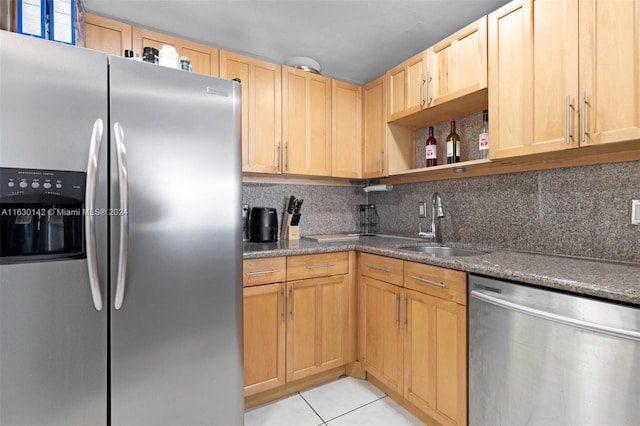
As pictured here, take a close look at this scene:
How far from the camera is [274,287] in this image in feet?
5.95

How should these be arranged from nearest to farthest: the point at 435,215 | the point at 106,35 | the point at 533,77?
the point at 533,77
the point at 106,35
the point at 435,215

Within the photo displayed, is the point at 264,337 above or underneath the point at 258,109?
underneath

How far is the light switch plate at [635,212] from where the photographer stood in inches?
52.9

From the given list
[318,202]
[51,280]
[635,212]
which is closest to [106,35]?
[51,280]

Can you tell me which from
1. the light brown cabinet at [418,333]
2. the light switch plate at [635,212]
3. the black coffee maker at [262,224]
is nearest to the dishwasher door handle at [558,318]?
the light brown cabinet at [418,333]

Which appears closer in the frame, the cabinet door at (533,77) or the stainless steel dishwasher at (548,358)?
the stainless steel dishwasher at (548,358)

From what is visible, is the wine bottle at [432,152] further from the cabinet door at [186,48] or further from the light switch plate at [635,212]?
the cabinet door at [186,48]

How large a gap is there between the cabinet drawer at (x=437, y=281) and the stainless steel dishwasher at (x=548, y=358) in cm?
6

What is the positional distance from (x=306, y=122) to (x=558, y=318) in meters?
1.89

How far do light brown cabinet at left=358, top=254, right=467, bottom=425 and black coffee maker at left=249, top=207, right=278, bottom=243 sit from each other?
710mm

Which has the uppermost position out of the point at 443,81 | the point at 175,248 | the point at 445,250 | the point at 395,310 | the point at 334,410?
A: the point at 443,81

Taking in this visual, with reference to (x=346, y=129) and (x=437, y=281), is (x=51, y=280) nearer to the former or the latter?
(x=437, y=281)

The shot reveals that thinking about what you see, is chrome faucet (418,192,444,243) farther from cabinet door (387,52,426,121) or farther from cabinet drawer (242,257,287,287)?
cabinet drawer (242,257,287,287)

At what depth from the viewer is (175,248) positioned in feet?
4.01
